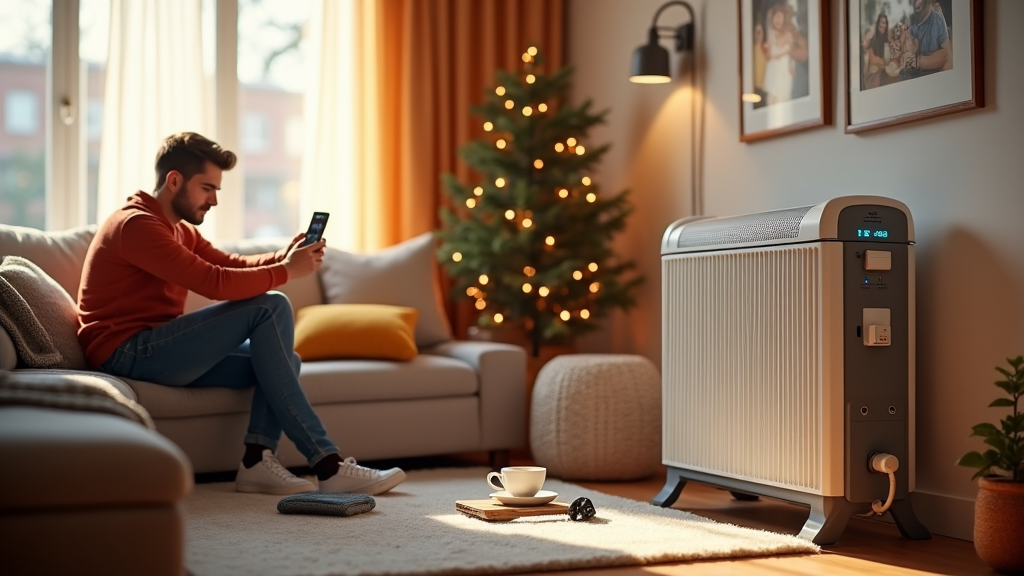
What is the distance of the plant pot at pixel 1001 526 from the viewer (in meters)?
2.41

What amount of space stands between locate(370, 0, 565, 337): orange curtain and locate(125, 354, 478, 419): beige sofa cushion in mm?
993

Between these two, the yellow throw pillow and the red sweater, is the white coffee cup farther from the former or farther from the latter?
the yellow throw pillow

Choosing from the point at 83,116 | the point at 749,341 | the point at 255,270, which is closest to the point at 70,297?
the point at 255,270

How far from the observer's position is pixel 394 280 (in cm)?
425

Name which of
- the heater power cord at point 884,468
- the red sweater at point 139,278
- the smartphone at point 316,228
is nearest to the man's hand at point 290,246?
the smartphone at point 316,228

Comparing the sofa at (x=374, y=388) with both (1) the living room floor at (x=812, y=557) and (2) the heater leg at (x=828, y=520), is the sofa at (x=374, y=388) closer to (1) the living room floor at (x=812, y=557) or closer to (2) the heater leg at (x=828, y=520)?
(1) the living room floor at (x=812, y=557)

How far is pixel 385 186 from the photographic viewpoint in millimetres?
4805

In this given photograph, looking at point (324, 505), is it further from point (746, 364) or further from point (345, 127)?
point (345, 127)

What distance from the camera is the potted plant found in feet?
7.92

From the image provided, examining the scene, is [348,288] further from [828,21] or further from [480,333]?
[828,21]

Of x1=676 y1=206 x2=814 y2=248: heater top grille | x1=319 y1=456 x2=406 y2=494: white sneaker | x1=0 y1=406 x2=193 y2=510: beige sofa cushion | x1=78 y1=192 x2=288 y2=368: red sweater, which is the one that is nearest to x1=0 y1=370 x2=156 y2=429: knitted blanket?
x1=0 y1=406 x2=193 y2=510: beige sofa cushion

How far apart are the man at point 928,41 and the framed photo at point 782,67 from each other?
0.38 m

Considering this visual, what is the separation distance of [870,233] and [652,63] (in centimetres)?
149

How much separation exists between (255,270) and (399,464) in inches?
46.5
